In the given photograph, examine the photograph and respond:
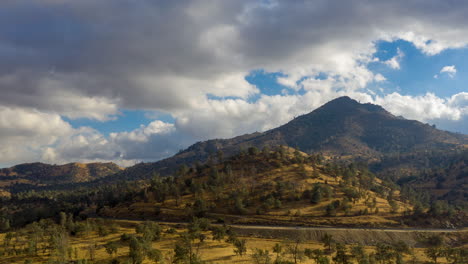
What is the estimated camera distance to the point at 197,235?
102 metres

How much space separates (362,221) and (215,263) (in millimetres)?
86963

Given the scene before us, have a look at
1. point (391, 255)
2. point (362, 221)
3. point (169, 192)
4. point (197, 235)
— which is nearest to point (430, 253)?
point (391, 255)

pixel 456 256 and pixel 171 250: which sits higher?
pixel 171 250

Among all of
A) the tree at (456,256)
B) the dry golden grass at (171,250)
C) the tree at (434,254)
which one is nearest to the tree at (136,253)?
the dry golden grass at (171,250)

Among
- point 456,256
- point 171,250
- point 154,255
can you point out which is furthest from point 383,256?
point 154,255

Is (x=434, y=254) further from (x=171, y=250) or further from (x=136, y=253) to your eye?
(x=136, y=253)

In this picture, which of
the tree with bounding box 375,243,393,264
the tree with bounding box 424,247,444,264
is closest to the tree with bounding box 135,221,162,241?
the tree with bounding box 375,243,393,264

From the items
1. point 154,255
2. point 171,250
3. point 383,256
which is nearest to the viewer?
point 154,255

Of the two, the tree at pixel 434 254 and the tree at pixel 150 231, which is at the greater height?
the tree at pixel 150 231

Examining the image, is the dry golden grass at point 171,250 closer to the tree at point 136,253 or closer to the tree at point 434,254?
the tree at point 434,254

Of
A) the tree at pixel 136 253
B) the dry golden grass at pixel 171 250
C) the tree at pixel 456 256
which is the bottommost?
the tree at pixel 456 256

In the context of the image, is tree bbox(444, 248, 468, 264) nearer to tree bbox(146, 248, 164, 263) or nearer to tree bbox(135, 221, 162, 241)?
tree bbox(146, 248, 164, 263)

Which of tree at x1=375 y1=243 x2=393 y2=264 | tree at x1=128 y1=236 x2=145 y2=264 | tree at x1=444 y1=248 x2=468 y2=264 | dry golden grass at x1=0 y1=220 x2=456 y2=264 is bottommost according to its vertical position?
tree at x1=444 y1=248 x2=468 y2=264

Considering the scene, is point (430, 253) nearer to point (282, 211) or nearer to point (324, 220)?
point (324, 220)
